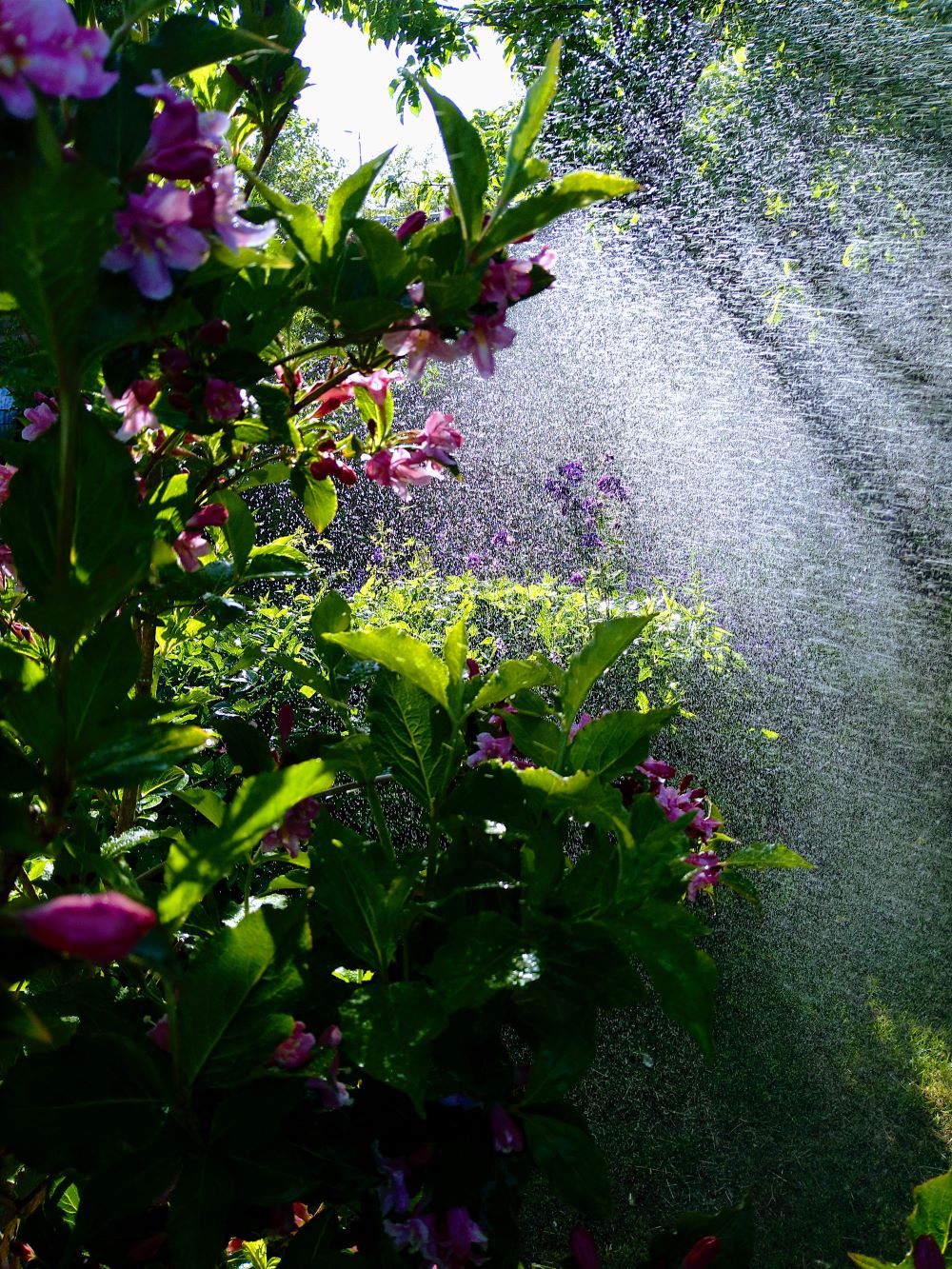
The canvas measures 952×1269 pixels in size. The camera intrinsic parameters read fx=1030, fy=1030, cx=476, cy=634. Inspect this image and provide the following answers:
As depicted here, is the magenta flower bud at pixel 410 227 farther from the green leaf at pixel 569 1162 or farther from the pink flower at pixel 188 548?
the green leaf at pixel 569 1162

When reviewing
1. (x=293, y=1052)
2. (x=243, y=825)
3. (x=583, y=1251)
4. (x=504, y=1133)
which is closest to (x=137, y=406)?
(x=243, y=825)

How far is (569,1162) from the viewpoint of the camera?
2.00 ft

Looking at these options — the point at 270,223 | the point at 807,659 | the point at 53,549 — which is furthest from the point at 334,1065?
the point at 807,659

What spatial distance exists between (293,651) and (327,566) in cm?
191

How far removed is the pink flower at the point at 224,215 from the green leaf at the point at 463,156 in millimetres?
110

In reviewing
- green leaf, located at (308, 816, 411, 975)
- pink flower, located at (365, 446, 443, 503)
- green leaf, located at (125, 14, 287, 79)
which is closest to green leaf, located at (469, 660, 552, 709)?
green leaf, located at (308, 816, 411, 975)

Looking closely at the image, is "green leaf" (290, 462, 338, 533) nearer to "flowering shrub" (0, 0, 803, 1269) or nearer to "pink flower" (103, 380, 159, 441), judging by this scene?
"flowering shrub" (0, 0, 803, 1269)

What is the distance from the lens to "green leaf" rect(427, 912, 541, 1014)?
516mm

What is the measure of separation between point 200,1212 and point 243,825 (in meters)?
0.19

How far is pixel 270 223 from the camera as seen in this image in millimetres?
449

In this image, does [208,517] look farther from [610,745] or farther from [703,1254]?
[703,1254]

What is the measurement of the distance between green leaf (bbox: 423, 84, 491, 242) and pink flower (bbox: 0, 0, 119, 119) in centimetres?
20

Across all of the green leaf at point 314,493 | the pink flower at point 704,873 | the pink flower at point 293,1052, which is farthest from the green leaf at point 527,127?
the pink flower at point 704,873

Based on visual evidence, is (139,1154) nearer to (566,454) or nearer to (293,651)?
(293,651)
